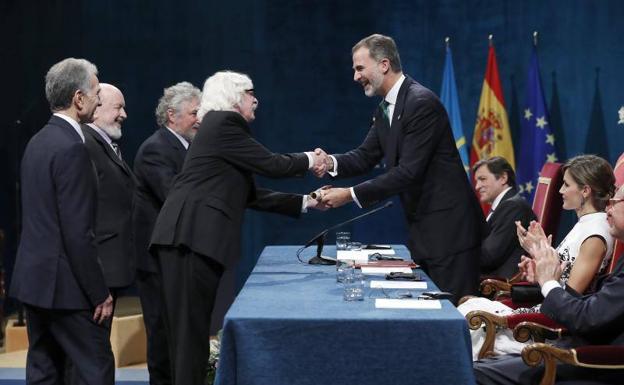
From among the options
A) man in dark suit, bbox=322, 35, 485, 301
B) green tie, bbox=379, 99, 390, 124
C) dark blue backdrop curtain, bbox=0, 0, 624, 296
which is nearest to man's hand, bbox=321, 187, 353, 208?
man in dark suit, bbox=322, 35, 485, 301

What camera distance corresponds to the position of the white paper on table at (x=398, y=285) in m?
3.41

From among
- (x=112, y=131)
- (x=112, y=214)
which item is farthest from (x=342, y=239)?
(x=112, y=131)

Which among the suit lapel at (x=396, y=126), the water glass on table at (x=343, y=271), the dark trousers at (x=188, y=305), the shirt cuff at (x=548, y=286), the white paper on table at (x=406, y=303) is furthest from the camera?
the suit lapel at (x=396, y=126)

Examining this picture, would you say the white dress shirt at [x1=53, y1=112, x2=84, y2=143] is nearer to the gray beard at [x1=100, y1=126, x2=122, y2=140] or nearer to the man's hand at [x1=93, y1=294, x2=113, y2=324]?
the man's hand at [x1=93, y1=294, x2=113, y2=324]

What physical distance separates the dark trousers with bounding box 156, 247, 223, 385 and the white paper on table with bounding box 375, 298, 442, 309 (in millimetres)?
980

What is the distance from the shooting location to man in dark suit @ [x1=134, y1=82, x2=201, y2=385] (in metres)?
4.74

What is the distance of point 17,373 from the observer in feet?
17.2

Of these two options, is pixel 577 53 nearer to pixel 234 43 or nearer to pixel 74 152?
pixel 234 43

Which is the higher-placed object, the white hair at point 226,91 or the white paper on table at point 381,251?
the white hair at point 226,91

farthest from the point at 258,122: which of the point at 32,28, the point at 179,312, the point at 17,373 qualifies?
the point at 179,312

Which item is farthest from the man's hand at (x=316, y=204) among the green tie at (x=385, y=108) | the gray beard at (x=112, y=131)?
the gray beard at (x=112, y=131)

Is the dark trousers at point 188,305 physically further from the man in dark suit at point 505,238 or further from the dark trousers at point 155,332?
the man in dark suit at point 505,238

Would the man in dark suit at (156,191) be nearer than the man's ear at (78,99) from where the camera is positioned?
No

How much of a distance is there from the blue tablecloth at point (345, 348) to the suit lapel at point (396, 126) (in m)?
1.65
